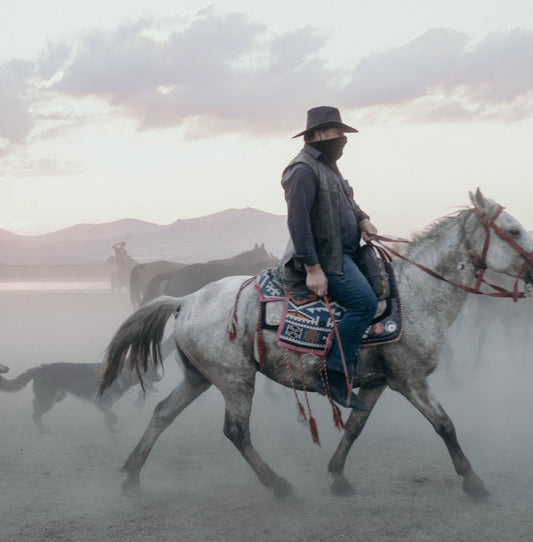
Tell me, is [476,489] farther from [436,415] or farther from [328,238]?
[328,238]

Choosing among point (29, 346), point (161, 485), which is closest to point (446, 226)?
point (161, 485)

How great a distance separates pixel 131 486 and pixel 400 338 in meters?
2.57

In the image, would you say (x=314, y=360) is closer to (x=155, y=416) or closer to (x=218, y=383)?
(x=218, y=383)

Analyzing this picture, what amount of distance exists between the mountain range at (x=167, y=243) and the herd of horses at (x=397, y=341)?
12525 centimetres

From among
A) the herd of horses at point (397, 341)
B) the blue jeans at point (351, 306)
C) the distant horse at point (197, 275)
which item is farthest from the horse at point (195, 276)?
the blue jeans at point (351, 306)

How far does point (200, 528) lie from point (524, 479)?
2.83m

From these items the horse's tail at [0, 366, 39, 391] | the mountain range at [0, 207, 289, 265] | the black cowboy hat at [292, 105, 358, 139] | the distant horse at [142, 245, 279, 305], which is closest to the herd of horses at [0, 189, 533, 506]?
the black cowboy hat at [292, 105, 358, 139]

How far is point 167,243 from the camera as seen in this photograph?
17550 cm

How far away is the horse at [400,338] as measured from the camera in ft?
15.9

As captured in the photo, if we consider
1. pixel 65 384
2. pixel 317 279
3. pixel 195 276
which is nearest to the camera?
pixel 317 279

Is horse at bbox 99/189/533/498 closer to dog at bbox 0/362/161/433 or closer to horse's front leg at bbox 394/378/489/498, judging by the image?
horse's front leg at bbox 394/378/489/498

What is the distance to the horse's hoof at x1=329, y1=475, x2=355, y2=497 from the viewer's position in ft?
16.8

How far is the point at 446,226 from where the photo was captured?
5098 millimetres

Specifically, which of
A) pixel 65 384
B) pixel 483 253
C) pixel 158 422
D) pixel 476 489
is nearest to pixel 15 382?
pixel 65 384
